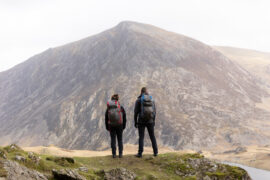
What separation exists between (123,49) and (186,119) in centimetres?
4037

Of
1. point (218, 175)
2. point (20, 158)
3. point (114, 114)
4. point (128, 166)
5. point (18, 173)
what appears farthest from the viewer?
point (114, 114)

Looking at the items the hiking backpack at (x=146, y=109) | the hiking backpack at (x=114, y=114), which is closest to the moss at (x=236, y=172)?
the hiking backpack at (x=146, y=109)

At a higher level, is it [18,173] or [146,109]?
[146,109]

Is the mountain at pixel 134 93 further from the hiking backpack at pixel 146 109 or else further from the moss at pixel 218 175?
the moss at pixel 218 175

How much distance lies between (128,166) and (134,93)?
63.6 meters

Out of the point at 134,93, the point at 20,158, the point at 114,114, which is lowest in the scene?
Answer: the point at 134,93

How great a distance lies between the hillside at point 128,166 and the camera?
6973 millimetres

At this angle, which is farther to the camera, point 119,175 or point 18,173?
point 119,175

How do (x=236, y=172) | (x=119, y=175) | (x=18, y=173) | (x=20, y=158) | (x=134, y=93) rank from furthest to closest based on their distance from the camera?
1. (x=134, y=93)
2. (x=236, y=172)
3. (x=119, y=175)
4. (x=20, y=158)
5. (x=18, y=173)

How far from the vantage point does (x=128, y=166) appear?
30.4 feet

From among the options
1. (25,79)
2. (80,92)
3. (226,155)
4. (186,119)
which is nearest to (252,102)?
(186,119)

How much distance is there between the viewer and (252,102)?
79062mm

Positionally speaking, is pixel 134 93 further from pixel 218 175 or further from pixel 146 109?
pixel 218 175

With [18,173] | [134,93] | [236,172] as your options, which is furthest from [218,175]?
[134,93]
